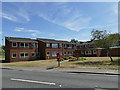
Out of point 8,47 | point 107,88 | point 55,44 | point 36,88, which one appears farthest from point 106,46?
point 8,47

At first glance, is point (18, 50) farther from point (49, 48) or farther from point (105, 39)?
point (105, 39)

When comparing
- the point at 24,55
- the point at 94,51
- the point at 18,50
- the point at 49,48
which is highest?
the point at 49,48

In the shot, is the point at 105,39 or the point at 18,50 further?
the point at 18,50

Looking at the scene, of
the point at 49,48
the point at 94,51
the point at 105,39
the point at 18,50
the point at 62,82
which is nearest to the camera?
the point at 62,82

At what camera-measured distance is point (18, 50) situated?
27.2 meters

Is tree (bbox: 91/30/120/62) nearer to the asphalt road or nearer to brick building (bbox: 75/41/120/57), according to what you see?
the asphalt road

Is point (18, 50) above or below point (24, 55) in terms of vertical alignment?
above

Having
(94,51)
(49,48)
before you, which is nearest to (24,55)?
(49,48)

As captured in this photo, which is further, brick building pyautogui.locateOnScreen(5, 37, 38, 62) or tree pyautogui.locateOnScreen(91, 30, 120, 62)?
brick building pyautogui.locateOnScreen(5, 37, 38, 62)

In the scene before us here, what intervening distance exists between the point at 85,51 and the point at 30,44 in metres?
24.3

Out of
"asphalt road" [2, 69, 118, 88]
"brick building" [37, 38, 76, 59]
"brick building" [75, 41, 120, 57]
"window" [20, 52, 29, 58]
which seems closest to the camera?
"asphalt road" [2, 69, 118, 88]

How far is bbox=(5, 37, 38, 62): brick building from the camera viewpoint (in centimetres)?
2589

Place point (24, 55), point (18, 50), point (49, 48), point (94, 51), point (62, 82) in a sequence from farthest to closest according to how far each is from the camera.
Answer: point (94, 51) → point (49, 48) → point (24, 55) → point (18, 50) → point (62, 82)

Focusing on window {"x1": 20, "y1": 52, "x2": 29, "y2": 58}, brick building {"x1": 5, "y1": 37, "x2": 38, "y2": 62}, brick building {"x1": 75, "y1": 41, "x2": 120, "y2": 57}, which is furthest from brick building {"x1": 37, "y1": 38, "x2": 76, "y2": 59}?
brick building {"x1": 75, "y1": 41, "x2": 120, "y2": 57}
